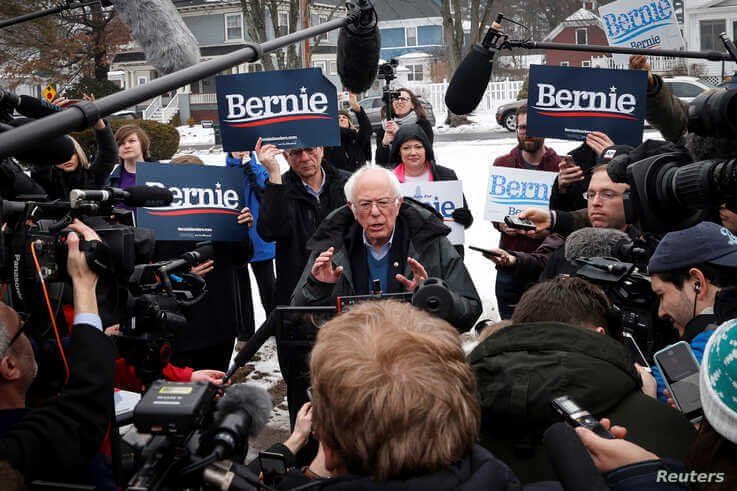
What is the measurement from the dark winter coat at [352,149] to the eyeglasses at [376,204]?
3311mm

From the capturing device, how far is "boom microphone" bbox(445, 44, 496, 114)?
315 cm

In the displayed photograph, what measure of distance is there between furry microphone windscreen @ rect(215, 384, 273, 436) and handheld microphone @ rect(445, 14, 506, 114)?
1.66 metres

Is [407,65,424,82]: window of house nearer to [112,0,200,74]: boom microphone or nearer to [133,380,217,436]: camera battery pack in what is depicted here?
[112,0,200,74]: boom microphone

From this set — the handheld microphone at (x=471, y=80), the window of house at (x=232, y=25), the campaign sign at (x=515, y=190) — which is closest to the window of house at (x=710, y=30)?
the window of house at (x=232, y=25)

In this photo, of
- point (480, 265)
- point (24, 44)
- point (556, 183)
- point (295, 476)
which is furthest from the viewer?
point (24, 44)

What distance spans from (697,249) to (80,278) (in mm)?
2094

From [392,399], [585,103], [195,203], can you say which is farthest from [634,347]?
[195,203]

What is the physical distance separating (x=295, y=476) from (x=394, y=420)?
0.99 ft

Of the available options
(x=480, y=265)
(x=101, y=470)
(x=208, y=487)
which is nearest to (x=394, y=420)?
(x=208, y=487)

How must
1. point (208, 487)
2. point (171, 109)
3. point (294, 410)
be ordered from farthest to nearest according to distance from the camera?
point (171, 109) → point (294, 410) → point (208, 487)

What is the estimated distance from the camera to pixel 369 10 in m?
2.76

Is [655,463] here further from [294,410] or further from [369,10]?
[294,410]

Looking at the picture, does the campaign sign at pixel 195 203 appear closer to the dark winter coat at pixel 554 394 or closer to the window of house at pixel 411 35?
the dark winter coat at pixel 554 394

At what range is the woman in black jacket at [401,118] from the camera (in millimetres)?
7137
